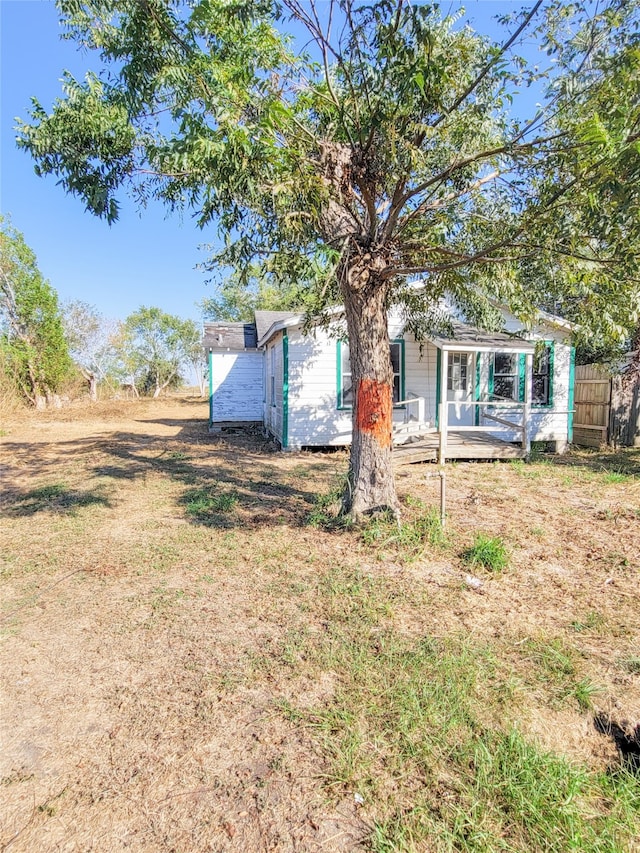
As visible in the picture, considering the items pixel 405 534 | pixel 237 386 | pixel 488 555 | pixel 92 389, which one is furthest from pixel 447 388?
pixel 92 389

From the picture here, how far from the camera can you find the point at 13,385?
65.4 feet

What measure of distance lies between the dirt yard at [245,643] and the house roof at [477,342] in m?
4.19

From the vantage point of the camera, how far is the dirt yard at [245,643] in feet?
6.11

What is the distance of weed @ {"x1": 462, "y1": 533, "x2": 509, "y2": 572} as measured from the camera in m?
4.20

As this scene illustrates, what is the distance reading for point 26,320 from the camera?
2055cm

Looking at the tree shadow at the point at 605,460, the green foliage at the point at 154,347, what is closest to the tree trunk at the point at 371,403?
the tree shadow at the point at 605,460

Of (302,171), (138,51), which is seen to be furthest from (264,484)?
(138,51)

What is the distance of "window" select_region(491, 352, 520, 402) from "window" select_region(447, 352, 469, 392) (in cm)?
79

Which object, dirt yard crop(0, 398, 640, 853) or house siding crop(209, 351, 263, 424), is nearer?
dirt yard crop(0, 398, 640, 853)

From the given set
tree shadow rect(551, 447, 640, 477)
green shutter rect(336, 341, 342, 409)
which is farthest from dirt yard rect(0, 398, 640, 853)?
green shutter rect(336, 341, 342, 409)

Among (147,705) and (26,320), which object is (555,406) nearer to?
(147,705)

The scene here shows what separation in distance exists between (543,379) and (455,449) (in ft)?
13.9

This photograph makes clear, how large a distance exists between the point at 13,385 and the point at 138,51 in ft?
64.9

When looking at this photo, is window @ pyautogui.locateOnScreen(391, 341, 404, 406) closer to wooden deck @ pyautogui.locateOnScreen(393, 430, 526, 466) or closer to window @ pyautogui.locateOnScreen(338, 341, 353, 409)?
window @ pyautogui.locateOnScreen(338, 341, 353, 409)
